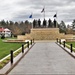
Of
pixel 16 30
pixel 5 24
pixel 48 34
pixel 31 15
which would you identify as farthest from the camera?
pixel 5 24

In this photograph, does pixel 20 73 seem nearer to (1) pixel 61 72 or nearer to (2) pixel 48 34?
(1) pixel 61 72

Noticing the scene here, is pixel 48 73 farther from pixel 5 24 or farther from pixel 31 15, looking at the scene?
pixel 5 24

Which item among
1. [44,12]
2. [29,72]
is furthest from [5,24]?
[29,72]

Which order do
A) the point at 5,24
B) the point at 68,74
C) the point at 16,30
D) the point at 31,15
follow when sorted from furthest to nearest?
the point at 5,24
the point at 16,30
the point at 31,15
the point at 68,74

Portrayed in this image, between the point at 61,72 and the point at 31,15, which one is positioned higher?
the point at 31,15

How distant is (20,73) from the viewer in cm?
977

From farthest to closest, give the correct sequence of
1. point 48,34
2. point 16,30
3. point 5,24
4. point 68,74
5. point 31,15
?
point 5,24 < point 16,30 < point 31,15 < point 48,34 < point 68,74

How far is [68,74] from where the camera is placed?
31.3 ft

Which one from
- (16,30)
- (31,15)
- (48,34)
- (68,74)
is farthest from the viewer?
(16,30)

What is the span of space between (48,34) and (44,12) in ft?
22.1

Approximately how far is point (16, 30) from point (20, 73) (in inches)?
4191

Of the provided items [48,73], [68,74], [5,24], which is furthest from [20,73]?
[5,24]

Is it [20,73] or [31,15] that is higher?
[31,15]

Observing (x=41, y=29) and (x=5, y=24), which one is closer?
(x=41, y=29)
